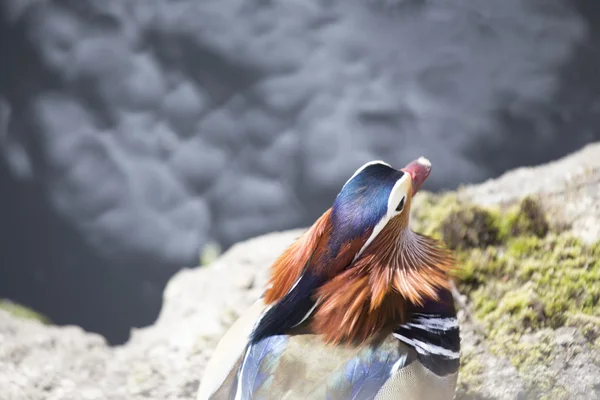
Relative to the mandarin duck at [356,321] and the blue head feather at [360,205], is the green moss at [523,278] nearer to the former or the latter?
the mandarin duck at [356,321]

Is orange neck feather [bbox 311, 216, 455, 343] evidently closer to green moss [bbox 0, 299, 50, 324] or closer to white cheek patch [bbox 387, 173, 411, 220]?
white cheek patch [bbox 387, 173, 411, 220]

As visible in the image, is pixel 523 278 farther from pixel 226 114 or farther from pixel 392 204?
pixel 226 114

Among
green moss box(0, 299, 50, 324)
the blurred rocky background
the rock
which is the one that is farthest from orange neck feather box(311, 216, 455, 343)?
green moss box(0, 299, 50, 324)

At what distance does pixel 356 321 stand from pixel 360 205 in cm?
21

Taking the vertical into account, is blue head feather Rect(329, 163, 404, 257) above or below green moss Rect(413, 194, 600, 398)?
above

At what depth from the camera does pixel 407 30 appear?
211 centimetres

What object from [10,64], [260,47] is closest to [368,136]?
[260,47]

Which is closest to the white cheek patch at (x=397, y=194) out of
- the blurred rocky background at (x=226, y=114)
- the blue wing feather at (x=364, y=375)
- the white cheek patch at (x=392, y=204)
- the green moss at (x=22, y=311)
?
the white cheek patch at (x=392, y=204)

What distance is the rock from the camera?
50.4 inches

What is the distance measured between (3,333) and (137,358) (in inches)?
16.7

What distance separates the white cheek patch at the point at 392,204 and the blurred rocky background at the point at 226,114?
123 cm

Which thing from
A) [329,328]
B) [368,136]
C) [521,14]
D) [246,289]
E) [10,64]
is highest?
[10,64]

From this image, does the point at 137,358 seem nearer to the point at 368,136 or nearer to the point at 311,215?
the point at 311,215

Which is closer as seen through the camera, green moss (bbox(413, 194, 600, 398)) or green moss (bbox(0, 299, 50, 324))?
green moss (bbox(413, 194, 600, 398))
